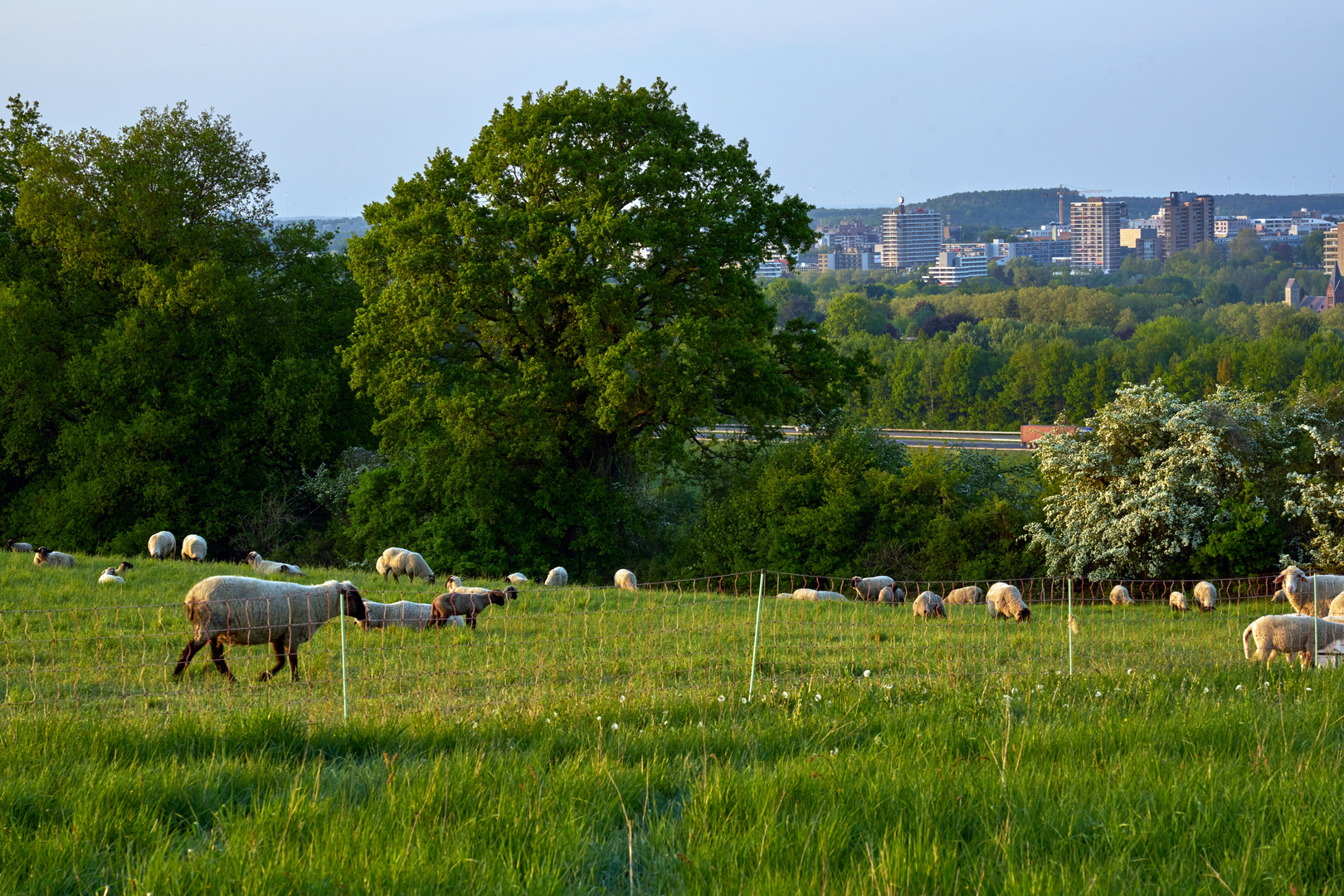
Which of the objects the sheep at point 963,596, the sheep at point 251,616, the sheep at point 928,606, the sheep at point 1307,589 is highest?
the sheep at point 251,616

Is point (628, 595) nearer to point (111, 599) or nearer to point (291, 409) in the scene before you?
point (111, 599)

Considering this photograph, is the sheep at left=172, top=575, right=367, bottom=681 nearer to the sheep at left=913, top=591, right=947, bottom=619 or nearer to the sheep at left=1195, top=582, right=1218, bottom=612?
the sheep at left=913, top=591, right=947, bottom=619

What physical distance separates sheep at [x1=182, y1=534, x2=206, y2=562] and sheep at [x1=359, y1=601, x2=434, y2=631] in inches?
447

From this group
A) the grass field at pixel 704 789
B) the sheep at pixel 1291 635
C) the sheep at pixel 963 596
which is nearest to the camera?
the grass field at pixel 704 789

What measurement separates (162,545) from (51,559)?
17.1 ft

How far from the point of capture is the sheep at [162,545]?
2400cm

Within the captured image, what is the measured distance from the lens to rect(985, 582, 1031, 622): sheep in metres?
18.0

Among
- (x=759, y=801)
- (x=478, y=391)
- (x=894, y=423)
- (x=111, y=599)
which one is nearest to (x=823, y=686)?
(x=759, y=801)

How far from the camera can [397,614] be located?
14.3 meters

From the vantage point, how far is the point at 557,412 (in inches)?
1069

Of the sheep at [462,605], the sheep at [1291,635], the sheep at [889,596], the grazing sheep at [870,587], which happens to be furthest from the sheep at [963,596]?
the sheep at [462,605]

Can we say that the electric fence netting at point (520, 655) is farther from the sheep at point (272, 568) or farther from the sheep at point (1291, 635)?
the sheep at point (272, 568)

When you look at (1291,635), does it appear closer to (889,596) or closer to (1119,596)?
(889,596)

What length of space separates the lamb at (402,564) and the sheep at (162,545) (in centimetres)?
637
